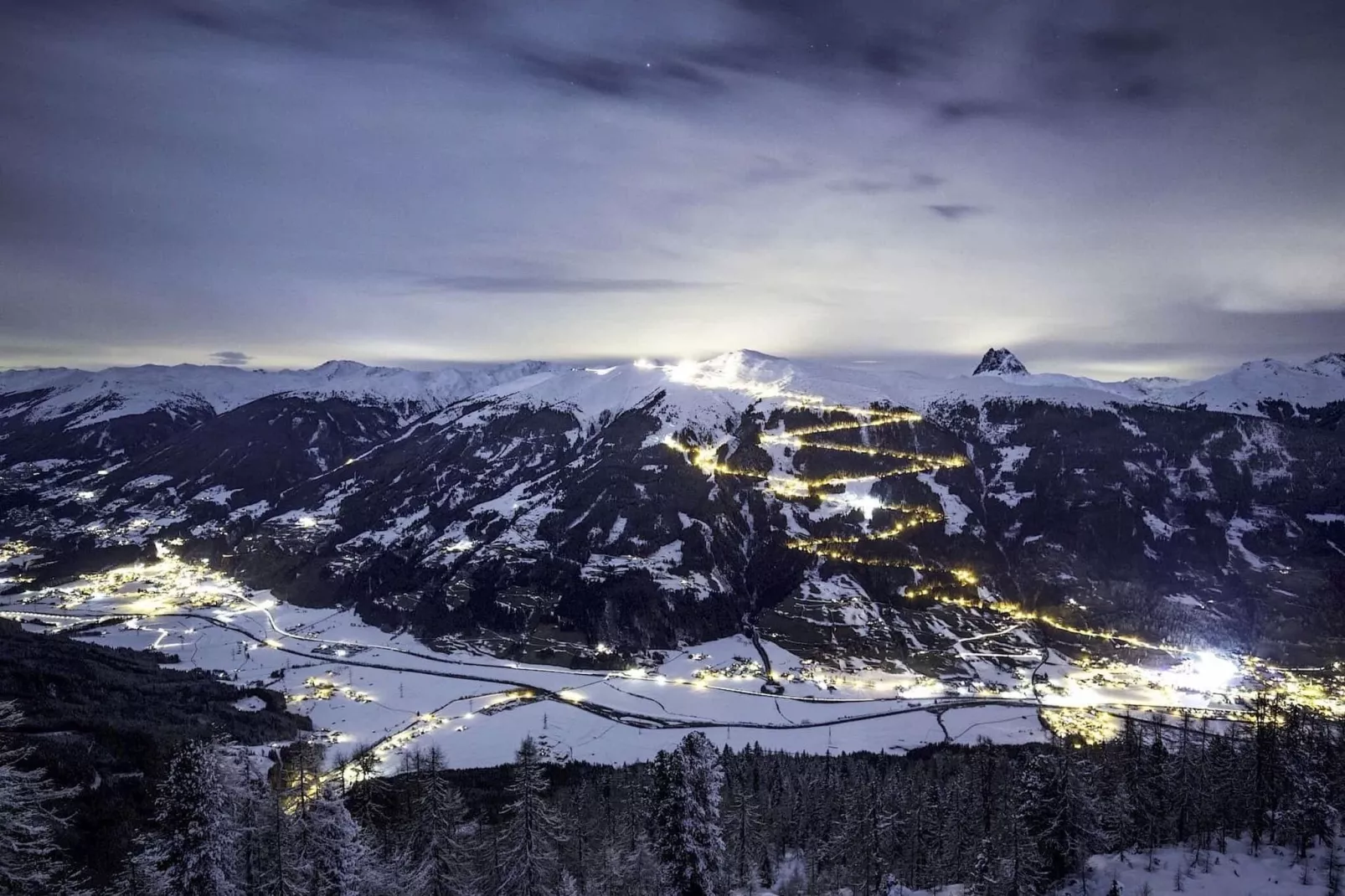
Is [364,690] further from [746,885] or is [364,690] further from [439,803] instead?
[439,803]

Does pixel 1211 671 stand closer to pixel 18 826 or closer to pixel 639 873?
pixel 639 873

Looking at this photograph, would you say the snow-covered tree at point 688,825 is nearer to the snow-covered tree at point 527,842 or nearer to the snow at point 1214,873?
the snow-covered tree at point 527,842

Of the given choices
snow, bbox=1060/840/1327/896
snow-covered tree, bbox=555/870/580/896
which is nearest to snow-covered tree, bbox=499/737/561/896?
snow-covered tree, bbox=555/870/580/896

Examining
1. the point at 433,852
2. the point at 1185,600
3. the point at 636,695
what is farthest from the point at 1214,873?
the point at 1185,600

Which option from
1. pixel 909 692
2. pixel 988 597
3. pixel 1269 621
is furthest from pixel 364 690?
pixel 1269 621

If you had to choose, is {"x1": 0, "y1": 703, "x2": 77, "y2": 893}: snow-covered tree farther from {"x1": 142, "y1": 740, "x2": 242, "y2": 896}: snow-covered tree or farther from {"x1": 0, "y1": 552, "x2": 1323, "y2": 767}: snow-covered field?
{"x1": 0, "y1": 552, "x2": 1323, "y2": 767}: snow-covered field

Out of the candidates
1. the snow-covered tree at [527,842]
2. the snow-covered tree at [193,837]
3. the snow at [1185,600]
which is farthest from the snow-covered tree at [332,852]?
the snow at [1185,600]
